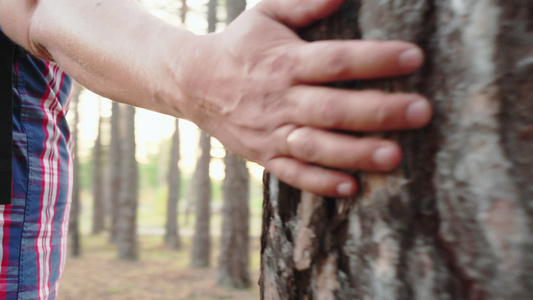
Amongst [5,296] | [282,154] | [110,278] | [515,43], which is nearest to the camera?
[515,43]

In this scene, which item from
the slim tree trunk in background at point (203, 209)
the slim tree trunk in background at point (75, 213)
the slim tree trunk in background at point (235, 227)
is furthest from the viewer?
the slim tree trunk in background at point (75, 213)

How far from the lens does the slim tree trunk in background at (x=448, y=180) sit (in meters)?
0.79

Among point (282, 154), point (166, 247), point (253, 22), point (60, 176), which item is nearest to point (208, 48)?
point (253, 22)

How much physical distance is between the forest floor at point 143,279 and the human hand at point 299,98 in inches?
338

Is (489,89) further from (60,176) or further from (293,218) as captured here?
(60,176)

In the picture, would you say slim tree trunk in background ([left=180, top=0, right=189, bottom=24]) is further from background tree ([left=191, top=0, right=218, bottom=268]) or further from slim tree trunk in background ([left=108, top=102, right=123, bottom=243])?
background tree ([left=191, top=0, right=218, bottom=268])

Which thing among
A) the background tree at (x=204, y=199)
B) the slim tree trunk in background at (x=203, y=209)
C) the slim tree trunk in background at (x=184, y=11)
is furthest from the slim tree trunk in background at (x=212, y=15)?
the slim tree trunk in background at (x=184, y=11)

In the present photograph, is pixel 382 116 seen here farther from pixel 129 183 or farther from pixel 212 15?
pixel 129 183

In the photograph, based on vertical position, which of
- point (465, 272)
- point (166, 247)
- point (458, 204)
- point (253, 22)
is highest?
point (253, 22)

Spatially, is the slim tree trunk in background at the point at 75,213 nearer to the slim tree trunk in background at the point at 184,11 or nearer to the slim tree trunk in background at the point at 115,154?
the slim tree trunk in background at the point at 115,154

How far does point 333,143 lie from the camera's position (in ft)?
2.77

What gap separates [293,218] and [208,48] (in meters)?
0.46

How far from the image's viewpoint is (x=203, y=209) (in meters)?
11.5

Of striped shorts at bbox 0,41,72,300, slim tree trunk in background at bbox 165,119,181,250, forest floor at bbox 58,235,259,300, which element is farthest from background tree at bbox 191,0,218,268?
striped shorts at bbox 0,41,72,300
